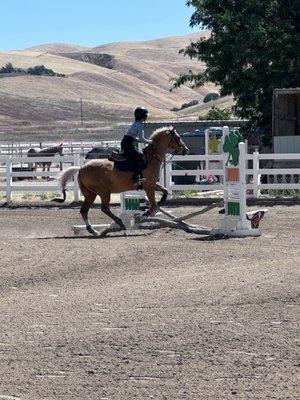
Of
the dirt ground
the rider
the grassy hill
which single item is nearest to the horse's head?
the rider

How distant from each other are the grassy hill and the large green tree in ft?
166

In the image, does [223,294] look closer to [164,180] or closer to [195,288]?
[195,288]

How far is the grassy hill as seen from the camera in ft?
347

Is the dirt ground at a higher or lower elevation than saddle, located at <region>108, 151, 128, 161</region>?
lower

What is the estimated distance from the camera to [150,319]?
9.85m

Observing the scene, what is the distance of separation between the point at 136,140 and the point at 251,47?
45.3 ft

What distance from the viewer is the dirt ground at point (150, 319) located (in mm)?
Answer: 7590

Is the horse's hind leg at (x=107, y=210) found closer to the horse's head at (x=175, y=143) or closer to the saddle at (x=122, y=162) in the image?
the saddle at (x=122, y=162)

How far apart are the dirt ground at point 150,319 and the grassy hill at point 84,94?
2721 inches

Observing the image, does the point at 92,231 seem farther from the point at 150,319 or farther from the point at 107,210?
the point at 150,319

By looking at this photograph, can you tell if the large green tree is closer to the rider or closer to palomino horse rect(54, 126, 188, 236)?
palomino horse rect(54, 126, 188, 236)

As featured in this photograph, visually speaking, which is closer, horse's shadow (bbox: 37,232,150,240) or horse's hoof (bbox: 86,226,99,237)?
horse's shadow (bbox: 37,232,150,240)

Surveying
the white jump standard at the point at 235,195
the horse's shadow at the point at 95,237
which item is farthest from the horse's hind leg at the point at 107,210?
the white jump standard at the point at 235,195

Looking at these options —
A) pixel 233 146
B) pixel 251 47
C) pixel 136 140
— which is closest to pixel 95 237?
pixel 136 140
